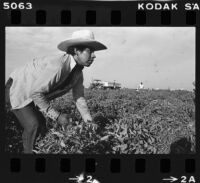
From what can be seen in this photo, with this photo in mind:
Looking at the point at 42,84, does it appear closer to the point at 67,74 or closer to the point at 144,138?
the point at 67,74

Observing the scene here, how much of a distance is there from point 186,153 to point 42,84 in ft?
10.2

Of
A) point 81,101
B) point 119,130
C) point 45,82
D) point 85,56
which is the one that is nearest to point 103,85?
point 81,101

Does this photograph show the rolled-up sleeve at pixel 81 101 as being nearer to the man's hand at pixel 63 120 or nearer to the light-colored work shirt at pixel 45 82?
the light-colored work shirt at pixel 45 82

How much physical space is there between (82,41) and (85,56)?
0.33 meters

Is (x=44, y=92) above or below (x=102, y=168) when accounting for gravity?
above

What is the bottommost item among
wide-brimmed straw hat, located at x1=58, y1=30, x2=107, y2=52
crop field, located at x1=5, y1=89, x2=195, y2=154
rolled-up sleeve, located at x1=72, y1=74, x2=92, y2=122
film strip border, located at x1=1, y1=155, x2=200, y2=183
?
film strip border, located at x1=1, y1=155, x2=200, y2=183

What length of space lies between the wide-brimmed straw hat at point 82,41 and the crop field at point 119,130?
967 mm

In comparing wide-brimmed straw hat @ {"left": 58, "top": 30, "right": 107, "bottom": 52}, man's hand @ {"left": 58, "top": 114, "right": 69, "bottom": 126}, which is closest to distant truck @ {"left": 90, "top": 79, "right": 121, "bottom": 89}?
wide-brimmed straw hat @ {"left": 58, "top": 30, "right": 107, "bottom": 52}

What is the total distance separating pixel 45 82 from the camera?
1147cm

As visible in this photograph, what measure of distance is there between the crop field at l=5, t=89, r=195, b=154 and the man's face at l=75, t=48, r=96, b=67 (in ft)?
2.11

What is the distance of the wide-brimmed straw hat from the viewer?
36.6 feet

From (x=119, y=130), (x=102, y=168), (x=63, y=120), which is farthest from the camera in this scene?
(x=119, y=130)

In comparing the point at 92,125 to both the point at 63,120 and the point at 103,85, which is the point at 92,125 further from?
the point at 103,85

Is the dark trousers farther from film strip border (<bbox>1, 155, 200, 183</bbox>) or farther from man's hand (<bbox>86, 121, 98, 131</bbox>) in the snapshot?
man's hand (<bbox>86, 121, 98, 131</bbox>)
